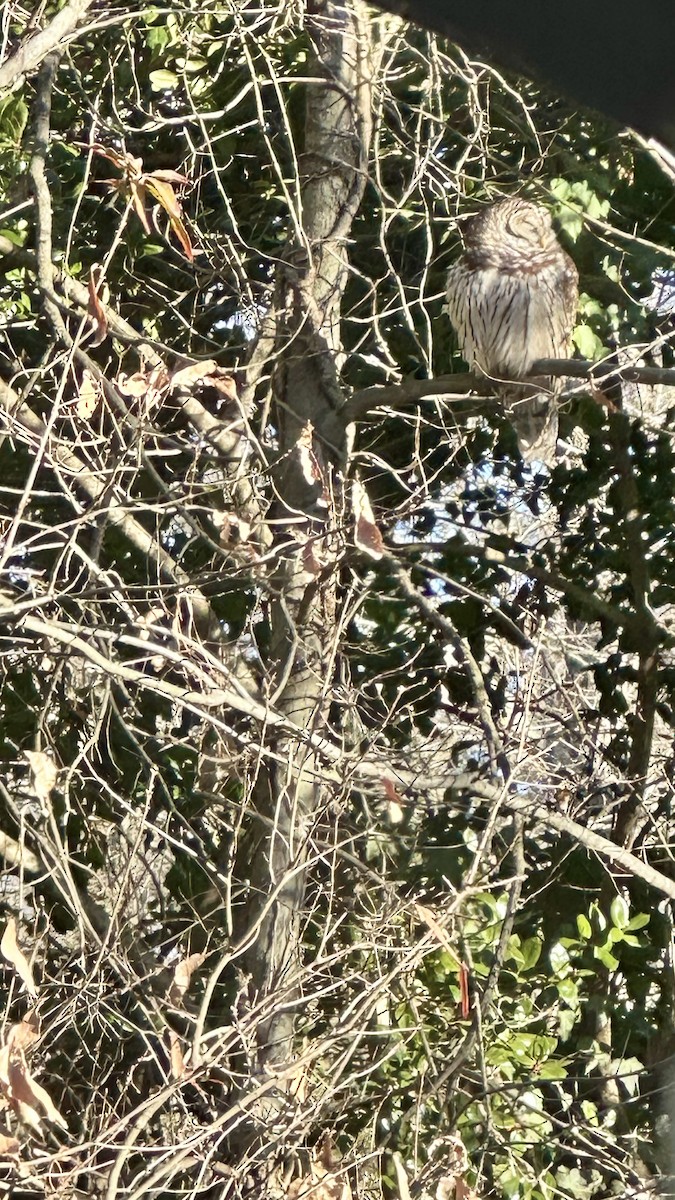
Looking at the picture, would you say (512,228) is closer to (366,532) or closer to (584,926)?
(366,532)

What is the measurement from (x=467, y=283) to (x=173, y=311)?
962mm

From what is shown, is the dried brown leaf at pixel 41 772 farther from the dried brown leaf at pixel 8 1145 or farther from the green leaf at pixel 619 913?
the green leaf at pixel 619 913

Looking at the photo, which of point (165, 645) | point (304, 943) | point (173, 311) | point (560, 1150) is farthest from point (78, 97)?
point (560, 1150)

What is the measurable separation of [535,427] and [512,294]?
2.05 feet

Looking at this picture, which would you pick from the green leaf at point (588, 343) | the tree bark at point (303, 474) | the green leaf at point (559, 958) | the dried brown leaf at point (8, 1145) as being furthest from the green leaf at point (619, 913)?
the dried brown leaf at point (8, 1145)

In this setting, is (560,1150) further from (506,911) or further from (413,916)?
(413,916)

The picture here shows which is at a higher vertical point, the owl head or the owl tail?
the owl head

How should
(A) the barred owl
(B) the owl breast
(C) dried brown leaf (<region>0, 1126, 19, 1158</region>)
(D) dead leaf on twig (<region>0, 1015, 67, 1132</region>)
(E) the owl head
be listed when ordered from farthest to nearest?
(B) the owl breast, (A) the barred owl, (E) the owl head, (C) dried brown leaf (<region>0, 1126, 19, 1158</region>), (D) dead leaf on twig (<region>0, 1015, 67, 1132</region>)

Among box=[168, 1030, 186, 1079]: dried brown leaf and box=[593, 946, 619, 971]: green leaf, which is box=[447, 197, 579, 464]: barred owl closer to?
box=[593, 946, 619, 971]: green leaf

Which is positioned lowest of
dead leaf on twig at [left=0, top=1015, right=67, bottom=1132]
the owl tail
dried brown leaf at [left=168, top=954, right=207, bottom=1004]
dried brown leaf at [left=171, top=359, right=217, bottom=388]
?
dried brown leaf at [left=168, top=954, right=207, bottom=1004]

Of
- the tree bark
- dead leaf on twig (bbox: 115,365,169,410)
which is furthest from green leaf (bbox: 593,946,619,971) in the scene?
dead leaf on twig (bbox: 115,365,169,410)

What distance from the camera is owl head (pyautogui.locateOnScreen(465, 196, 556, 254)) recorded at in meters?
4.18

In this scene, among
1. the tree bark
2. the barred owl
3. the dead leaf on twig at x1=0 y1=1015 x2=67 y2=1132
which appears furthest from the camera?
the barred owl

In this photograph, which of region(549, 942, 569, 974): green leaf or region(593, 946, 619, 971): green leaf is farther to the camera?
region(549, 942, 569, 974): green leaf
